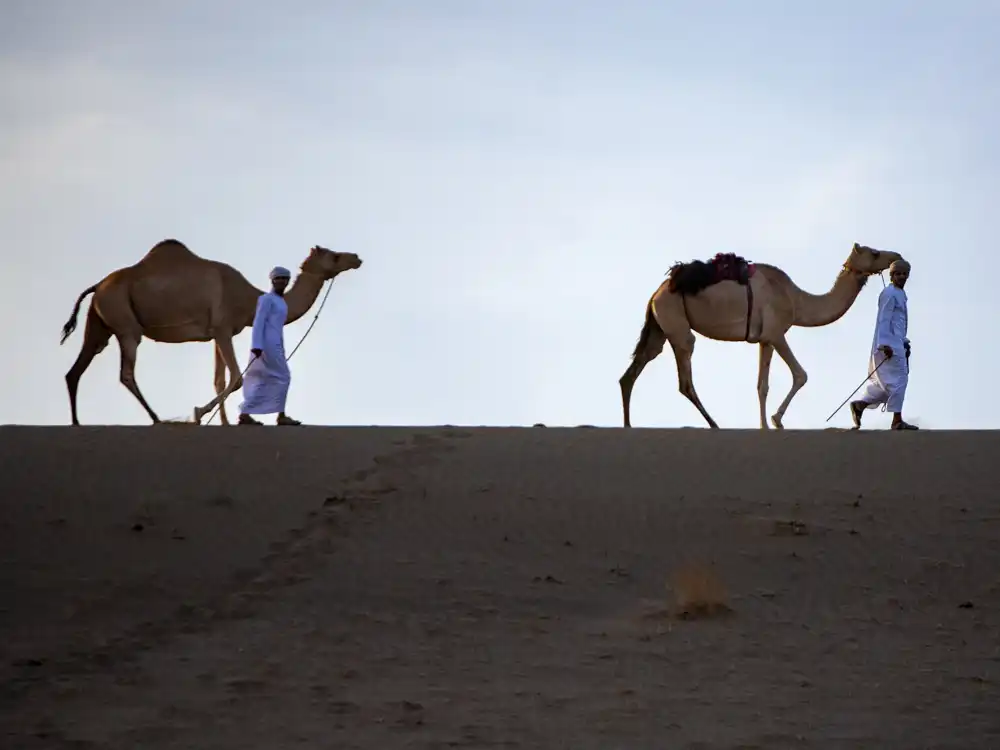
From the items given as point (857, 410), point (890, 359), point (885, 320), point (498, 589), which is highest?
point (885, 320)

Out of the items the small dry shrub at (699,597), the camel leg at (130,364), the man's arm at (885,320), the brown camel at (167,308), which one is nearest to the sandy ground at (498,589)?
the small dry shrub at (699,597)

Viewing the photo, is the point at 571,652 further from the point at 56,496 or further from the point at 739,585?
the point at 56,496

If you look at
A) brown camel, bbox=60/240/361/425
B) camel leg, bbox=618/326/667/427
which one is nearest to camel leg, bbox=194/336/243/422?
brown camel, bbox=60/240/361/425

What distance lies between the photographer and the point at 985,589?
1070 cm

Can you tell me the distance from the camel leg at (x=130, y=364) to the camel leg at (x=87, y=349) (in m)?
0.43

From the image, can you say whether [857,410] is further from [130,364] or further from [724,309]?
[130,364]

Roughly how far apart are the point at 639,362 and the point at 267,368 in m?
4.25

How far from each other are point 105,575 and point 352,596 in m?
1.50

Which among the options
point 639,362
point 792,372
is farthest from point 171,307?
point 792,372

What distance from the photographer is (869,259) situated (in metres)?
18.5

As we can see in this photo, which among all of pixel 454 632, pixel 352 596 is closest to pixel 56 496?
pixel 352 596

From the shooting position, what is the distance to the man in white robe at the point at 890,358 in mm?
15602

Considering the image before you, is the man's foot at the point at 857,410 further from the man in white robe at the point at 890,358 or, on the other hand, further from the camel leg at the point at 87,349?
the camel leg at the point at 87,349

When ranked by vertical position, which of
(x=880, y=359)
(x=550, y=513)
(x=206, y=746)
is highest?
(x=880, y=359)
